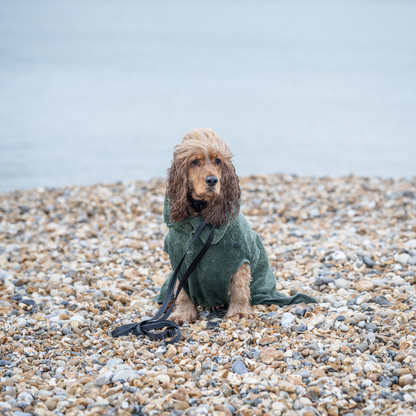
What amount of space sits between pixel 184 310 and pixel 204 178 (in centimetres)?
132

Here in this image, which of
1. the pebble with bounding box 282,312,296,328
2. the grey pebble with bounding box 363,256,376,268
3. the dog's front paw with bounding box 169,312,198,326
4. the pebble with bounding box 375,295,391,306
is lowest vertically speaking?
the dog's front paw with bounding box 169,312,198,326

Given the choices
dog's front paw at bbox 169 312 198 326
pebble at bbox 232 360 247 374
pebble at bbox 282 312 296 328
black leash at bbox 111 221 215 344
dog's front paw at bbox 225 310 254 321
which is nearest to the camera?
pebble at bbox 232 360 247 374

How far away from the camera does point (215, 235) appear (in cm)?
401

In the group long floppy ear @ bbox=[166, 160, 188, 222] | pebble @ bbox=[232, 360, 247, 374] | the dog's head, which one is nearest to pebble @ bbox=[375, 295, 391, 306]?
the dog's head

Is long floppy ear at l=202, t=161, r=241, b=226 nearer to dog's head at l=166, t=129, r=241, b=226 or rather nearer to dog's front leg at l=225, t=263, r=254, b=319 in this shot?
dog's head at l=166, t=129, r=241, b=226

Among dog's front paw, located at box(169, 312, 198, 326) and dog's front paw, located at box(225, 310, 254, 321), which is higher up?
dog's front paw, located at box(225, 310, 254, 321)

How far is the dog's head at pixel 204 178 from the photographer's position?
379cm

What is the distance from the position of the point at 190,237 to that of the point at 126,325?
93 centimetres

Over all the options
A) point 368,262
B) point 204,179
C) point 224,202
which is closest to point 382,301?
point 368,262

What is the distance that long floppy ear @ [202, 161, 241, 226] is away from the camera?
12.8ft

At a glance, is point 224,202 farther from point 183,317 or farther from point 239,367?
point 239,367

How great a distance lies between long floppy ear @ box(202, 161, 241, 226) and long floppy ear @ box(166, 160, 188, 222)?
18 centimetres

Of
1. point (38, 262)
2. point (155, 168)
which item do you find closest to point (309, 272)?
point (38, 262)

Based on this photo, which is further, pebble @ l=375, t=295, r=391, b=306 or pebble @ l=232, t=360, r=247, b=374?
pebble @ l=375, t=295, r=391, b=306
